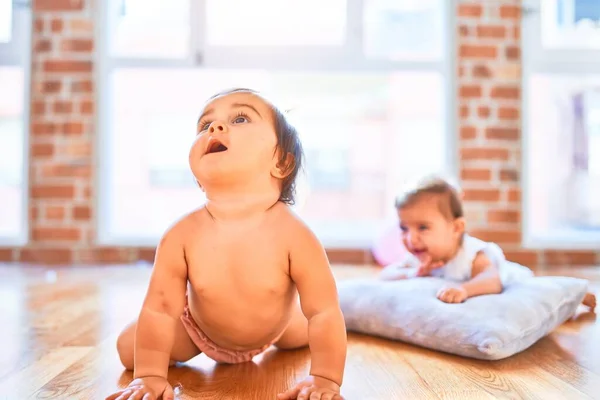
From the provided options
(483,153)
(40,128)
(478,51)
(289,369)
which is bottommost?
(289,369)

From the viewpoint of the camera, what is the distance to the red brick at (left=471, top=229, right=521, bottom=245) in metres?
2.74

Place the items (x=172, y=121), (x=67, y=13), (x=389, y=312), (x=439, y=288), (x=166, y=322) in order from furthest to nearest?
(x=172, y=121) → (x=67, y=13) → (x=439, y=288) → (x=389, y=312) → (x=166, y=322)

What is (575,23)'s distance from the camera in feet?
9.89

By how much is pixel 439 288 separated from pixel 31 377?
33.7 inches

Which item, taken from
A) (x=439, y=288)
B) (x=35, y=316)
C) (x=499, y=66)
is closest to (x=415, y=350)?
(x=439, y=288)

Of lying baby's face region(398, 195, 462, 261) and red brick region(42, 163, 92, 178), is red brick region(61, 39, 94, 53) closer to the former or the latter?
red brick region(42, 163, 92, 178)

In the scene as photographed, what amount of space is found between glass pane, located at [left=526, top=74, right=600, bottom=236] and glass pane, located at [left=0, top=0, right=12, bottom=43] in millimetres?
2855

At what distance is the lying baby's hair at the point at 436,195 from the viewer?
1.44 m

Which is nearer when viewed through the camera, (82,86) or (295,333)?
(295,333)

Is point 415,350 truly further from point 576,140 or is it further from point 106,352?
point 576,140

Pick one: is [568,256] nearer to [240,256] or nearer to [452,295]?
[452,295]

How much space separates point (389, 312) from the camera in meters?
1.21

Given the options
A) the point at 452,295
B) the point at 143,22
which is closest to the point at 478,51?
the point at 143,22

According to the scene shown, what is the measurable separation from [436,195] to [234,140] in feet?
2.51
